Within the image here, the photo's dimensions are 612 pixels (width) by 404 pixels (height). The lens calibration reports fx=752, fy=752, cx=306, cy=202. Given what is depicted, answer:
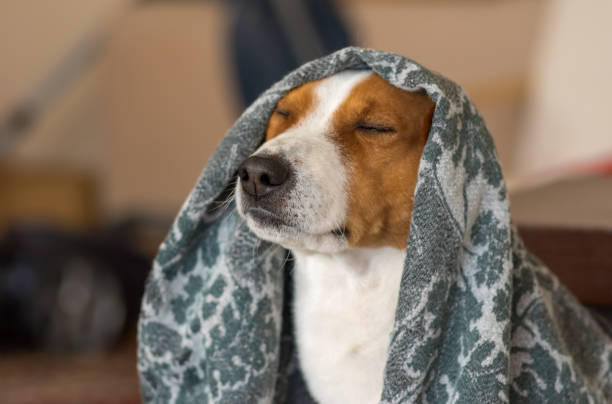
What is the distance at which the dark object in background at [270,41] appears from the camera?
3.02 meters

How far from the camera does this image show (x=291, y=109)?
121 centimetres

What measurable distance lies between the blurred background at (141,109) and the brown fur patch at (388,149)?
4.56 feet

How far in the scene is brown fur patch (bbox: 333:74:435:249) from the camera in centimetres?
113

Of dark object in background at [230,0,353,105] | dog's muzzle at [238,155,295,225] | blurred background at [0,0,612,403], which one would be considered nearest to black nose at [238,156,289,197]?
dog's muzzle at [238,155,295,225]

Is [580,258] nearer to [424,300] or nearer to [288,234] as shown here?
[424,300]

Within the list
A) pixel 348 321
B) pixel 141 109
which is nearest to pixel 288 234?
pixel 348 321

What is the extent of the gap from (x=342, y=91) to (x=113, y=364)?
194 centimetres

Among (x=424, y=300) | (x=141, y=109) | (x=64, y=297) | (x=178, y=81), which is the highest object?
(x=424, y=300)

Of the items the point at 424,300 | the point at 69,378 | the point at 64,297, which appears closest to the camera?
the point at 424,300

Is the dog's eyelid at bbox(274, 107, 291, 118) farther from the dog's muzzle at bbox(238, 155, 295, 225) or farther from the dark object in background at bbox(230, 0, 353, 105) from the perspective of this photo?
the dark object in background at bbox(230, 0, 353, 105)

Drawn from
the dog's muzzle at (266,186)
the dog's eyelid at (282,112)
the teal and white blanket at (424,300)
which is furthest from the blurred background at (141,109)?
the dog's muzzle at (266,186)

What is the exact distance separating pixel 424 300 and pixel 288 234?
22 centimetres

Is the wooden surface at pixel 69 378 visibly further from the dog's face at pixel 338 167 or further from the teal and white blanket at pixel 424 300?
the dog's face at pixel 338 167

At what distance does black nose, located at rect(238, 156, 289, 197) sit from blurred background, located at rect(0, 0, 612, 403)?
157 centimetres
